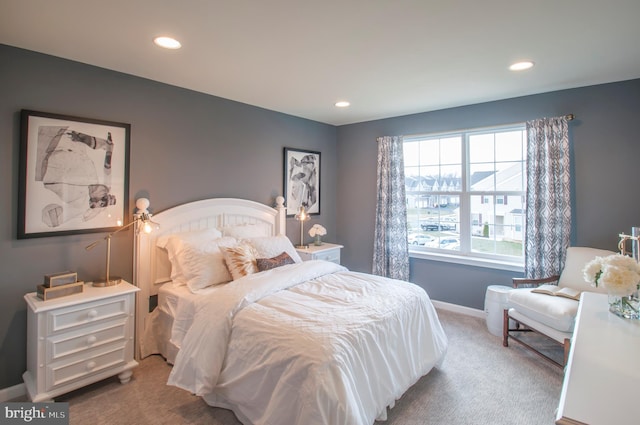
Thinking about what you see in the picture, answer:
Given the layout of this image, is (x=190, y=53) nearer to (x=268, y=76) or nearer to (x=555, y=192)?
(x=268, y=76)

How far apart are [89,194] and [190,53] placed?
4.58 ft

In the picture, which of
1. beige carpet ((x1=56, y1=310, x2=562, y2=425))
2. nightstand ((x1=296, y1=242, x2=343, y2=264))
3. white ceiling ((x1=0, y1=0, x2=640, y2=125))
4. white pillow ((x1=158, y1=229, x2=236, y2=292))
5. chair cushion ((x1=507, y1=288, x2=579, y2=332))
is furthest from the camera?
nightstand ((x1=296, y1=242, x2=343, y2=264))

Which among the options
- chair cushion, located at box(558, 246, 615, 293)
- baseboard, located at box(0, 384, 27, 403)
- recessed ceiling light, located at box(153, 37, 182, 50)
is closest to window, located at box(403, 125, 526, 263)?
chair cushion, located at box(558, 246, 615, 293)

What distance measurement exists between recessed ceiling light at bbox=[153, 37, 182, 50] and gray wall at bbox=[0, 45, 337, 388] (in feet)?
2.64

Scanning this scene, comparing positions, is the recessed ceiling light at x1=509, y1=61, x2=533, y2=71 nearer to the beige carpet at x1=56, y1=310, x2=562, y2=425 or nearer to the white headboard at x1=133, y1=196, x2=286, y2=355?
the beige carpet at x1=56, y1=310, x2=562, y2=425

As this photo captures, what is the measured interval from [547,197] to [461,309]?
162 cm

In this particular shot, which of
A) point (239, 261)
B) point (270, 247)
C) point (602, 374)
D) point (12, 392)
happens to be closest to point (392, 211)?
point (270, 247)

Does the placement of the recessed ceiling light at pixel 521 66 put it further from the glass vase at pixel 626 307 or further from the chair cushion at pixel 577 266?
the glass vase at pixel 626 307

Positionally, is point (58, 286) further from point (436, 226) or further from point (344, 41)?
point (436, 226)

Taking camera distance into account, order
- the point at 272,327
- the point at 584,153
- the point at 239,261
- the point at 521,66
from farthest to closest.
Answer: the point at 584,153
the point at 239,261
the point at 521,66
the point at 272,327

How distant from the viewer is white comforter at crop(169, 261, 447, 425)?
66.4 inches

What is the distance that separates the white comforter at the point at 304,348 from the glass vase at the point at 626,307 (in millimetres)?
1165

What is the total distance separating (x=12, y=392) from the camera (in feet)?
7.70

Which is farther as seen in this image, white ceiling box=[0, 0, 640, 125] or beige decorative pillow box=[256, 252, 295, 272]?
beige decorative pillow box=[256, 252, 295, 272]
